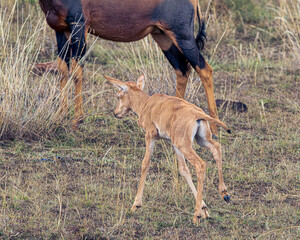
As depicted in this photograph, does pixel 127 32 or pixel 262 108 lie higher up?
pixel 127 32

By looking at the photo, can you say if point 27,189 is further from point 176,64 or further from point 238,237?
point 176,64

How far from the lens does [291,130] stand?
6613mm

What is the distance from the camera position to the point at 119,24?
6.28m

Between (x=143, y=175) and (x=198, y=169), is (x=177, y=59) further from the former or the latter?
(x=198, y=169)

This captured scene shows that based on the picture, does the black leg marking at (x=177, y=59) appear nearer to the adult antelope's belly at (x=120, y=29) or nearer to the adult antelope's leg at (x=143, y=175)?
the adult antelope's belly at (x=120, y=29)

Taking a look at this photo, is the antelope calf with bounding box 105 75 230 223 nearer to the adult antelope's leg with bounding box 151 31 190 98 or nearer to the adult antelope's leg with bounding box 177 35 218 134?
the adult antelope's leg with bounding box 177 35 218 134

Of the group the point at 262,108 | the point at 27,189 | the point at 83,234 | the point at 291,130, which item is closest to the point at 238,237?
the point at 83,234

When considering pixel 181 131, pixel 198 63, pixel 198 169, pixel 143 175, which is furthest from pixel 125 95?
pixel 198 63

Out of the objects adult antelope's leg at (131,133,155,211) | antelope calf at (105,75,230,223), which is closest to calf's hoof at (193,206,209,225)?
antelope calf at (105,75,230,223)

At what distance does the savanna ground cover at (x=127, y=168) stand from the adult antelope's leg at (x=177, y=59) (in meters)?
0.20

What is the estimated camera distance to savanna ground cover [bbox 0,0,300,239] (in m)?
4.27

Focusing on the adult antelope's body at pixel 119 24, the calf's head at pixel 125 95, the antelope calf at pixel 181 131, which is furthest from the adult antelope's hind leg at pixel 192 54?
the antelope calf at pixel 181 131

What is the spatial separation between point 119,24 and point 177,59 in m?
0.83

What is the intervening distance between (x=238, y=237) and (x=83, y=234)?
117 cm
